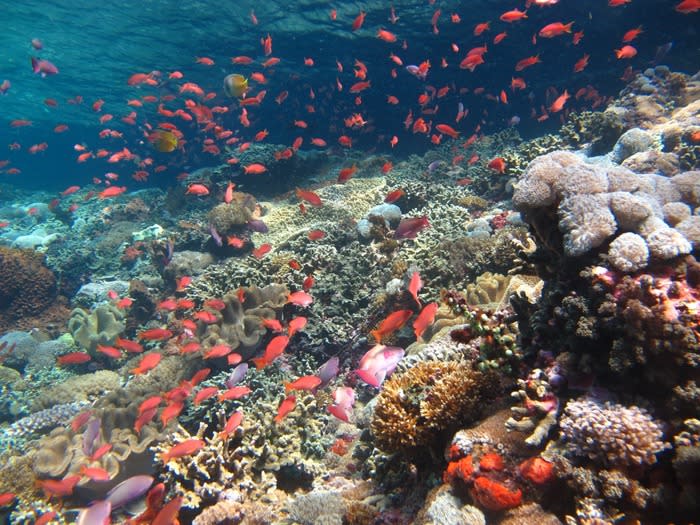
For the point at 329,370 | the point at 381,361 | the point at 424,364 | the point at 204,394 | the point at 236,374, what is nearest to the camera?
the point at 424,364

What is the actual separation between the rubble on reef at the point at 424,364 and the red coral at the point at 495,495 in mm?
13

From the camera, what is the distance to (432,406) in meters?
3.59

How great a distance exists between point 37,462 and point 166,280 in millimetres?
6536

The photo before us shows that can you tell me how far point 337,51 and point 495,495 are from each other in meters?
26.5

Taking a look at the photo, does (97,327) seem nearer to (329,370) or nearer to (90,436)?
(90,436)

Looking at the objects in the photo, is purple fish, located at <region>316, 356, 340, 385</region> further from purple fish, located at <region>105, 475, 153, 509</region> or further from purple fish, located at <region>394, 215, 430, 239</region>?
purple fish, located at <region>394, 215, 430, 239</region>

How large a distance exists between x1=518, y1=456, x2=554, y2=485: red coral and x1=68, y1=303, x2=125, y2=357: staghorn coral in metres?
10.4

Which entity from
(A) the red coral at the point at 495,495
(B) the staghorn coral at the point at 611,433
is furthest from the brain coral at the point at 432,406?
(B) the staghorn coral at the point at 611,433

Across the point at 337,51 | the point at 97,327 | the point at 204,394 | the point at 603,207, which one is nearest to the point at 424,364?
the point at 603,207

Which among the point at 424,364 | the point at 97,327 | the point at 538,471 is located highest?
the point at 538,471

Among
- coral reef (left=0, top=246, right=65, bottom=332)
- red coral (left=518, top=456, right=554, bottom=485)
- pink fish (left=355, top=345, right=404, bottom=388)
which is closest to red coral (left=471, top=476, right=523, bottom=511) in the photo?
red coral (left=518, top=456, right=554, bottom=485)

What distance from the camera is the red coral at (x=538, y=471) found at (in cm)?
258

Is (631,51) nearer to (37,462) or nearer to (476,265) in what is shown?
(476,265)

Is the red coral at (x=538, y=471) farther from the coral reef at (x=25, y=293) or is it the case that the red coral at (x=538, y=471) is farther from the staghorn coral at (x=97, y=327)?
the coral reef at (x=25, y=293)
